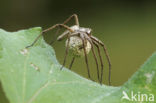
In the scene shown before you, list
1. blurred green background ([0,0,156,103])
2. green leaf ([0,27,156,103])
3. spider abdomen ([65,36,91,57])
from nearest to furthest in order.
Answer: green leaf ([0,27,156,103]) → spider abdomen ([65,36,91,57]) → blurred green background ([0,0,156,103])

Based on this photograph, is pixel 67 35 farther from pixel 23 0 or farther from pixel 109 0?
pixel 109 0

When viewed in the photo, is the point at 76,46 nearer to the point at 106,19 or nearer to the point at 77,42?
the point at 77,42

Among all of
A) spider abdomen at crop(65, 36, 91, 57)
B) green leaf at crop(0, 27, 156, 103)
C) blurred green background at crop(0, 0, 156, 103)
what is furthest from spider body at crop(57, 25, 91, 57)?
blurred green background at crop(0, 0, 156, 103)

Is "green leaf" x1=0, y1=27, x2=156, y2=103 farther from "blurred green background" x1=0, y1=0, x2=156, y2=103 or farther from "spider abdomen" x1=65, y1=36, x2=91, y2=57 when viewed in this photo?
"blurred green background" x1=0, y1=0, x2=156, y2=103

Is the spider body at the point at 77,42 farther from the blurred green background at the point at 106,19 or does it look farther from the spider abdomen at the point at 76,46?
the blurred green background at the point at 106,19

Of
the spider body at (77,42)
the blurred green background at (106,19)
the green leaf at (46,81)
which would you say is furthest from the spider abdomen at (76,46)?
the blurred green background at (106,19)

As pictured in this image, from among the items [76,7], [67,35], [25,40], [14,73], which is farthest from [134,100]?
[76,7]

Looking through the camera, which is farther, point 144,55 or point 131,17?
point 131,17
